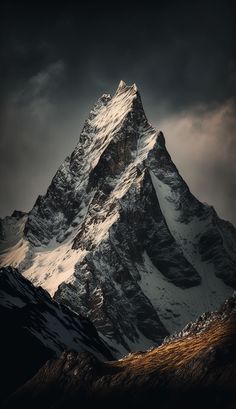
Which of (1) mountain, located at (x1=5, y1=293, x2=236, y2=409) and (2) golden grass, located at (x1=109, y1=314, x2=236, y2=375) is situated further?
(2) golden grass, located at (x1=109, y1=314, x2=236, y2=375)

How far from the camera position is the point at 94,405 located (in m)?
159

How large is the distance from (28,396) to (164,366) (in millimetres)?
27710

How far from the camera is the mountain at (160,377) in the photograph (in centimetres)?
14318

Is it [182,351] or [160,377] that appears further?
[182,351]

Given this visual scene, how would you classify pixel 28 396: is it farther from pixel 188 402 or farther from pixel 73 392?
pixel 188 402

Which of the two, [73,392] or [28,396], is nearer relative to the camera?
[73,392]

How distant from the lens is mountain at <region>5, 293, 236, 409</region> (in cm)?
14318

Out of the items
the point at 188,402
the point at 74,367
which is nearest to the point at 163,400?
the point at 188,402

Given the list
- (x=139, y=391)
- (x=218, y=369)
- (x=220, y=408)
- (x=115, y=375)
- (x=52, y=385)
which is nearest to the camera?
(x=220, y=408)

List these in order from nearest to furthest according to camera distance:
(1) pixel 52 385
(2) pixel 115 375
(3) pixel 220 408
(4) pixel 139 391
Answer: (3) pixel 220 408, (4) pixel 139 391, (2) pixel 115 375, (1) pixel 52 385

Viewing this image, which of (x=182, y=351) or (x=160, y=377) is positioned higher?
(x=182, y=351)

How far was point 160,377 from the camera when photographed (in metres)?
156

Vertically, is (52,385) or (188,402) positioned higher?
(52,385)

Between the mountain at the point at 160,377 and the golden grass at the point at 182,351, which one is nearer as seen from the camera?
the mountain at the point at 160,377
